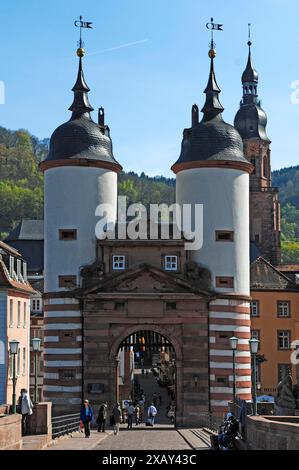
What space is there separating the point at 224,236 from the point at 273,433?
33.0m

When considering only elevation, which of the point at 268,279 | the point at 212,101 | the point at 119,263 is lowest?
the point at 119,263

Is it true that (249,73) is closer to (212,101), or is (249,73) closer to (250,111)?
(250,111)

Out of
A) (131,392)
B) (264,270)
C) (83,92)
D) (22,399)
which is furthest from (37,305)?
(22,399)

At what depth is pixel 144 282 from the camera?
55812mm

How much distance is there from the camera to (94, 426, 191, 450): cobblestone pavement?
36938 millimetres

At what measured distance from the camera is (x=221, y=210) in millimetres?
57906

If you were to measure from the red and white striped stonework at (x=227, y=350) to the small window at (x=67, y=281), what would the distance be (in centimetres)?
789

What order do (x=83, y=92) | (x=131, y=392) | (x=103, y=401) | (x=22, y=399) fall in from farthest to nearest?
(x=131, y=392) → (x=83, y=92) → (x=103, y=401) → (x=22, y=399)

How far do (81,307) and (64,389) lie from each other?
465 cm

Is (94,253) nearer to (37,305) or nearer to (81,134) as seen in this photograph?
(81,134)

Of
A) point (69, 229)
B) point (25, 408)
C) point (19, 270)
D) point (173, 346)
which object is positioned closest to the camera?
point (25, 408)

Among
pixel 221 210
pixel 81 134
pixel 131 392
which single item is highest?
pixel 81 134

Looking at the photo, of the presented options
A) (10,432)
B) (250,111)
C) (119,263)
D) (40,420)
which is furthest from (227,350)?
(250,111)

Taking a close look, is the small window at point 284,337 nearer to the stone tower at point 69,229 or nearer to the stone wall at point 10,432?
the stone tower at point 69,229
